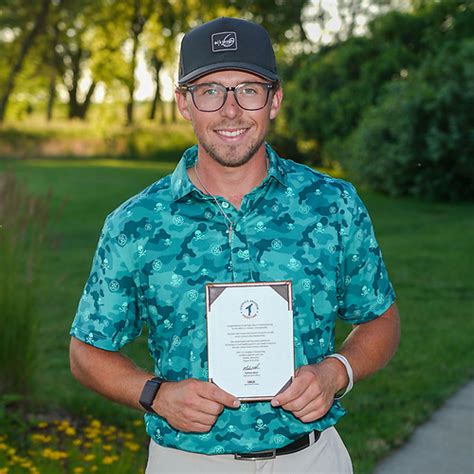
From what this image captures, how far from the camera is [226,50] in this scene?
2.43 metres

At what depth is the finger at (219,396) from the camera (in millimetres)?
2143

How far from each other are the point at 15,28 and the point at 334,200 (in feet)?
148

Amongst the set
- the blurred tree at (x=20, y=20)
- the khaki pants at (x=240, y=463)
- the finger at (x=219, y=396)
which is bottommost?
the khaki pants at (x=240, y=463)

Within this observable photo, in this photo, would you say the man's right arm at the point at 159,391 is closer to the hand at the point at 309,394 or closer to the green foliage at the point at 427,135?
the hand at the point at 309,394

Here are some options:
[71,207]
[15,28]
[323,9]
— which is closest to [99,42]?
[15,28]

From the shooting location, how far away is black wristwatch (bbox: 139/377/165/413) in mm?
2307

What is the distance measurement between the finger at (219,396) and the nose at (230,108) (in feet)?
2.31

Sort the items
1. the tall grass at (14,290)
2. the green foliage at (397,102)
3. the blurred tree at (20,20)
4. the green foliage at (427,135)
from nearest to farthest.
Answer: the tall grass at (14,290) → the green foliage at (427,135) → the green foliage at (397,102) → the blurred tree at (20,20)

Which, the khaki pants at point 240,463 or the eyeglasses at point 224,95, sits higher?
the eyeglasses at point 224,95

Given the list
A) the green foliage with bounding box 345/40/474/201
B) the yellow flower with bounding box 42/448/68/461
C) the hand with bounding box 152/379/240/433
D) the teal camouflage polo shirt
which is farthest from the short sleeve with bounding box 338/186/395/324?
the green foliage with bounding box 345/40/474/201

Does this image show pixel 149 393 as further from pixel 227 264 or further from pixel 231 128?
pixel 231 128

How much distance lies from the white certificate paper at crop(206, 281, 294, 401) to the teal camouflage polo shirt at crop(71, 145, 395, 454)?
0.57ft

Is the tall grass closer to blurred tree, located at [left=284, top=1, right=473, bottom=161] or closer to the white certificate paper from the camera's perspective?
the white certificate paper

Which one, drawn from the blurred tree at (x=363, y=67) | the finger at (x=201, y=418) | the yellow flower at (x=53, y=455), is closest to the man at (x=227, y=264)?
the finger at (x=201, y=418)
